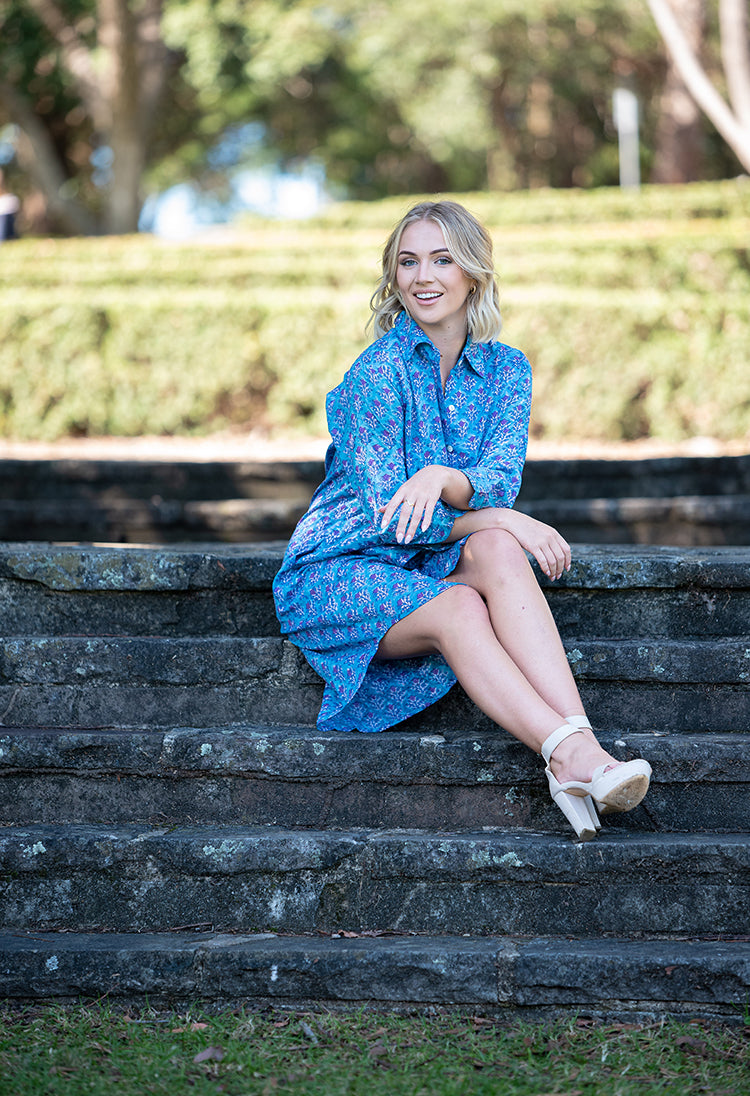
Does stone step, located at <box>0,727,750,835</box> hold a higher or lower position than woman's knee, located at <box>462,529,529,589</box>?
lower

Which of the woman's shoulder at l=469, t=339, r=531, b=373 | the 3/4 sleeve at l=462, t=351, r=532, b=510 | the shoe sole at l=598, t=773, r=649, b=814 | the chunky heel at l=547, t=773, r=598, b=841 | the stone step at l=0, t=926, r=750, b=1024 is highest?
the woman's shoulder at l=469, t=339, r=531, b=373

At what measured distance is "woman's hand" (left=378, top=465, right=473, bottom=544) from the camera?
2674mm

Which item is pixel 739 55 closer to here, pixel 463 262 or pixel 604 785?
pixel 463 262

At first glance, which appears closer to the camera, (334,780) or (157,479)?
(334,780)

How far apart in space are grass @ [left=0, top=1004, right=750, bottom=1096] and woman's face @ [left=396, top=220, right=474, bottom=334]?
1.72 m

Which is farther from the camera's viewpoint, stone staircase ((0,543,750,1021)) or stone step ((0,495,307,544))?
stone step ((0,495,307,544))

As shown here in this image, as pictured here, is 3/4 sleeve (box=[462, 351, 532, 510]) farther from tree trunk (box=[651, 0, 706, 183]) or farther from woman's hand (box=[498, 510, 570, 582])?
tree trunk (box=[651, 0, 706, 183])

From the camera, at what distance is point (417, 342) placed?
9.75 ft

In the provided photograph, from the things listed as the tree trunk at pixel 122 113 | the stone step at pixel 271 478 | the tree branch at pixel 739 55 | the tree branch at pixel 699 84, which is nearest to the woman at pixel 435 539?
the stone step at pixel 271 478

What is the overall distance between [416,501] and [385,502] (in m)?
0.12

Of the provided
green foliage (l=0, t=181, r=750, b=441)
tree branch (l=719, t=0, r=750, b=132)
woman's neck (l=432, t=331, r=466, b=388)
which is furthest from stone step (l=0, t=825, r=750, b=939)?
tree branch (l=719, t=0, r=750, b=132)

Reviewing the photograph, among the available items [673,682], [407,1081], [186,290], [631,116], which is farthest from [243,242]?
[631,116]

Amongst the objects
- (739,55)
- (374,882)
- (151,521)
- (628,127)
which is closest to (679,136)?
(628,127)

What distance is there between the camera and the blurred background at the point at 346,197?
7594 mm
